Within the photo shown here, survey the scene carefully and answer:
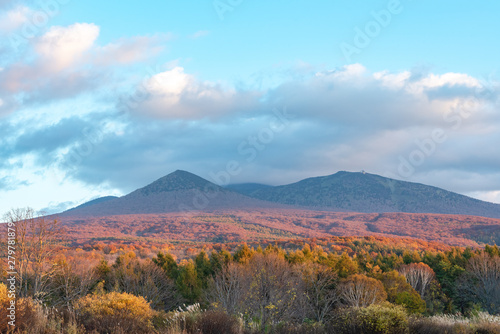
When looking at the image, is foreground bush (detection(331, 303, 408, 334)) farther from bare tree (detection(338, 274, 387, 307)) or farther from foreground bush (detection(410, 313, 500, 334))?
bare tree (detection(338, 274, 387, 307))

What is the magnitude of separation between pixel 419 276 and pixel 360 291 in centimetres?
2491

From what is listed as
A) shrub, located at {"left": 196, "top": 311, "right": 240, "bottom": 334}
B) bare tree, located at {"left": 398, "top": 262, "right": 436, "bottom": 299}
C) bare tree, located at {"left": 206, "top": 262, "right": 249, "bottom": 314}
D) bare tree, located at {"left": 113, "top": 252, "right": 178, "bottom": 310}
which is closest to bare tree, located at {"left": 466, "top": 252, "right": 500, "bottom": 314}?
bare tree, located at {"left": 398, "top": 262, "right": 436, "bottom": 299}

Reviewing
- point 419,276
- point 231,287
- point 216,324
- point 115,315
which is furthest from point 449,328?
point 419,276

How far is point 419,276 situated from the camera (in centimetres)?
5975

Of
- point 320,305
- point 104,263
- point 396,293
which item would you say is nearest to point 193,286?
point 104,263

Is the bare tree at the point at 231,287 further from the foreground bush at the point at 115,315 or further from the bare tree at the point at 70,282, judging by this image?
the foreground bush at the point at 115,315

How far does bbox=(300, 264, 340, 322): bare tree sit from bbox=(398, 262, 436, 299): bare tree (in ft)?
57.6

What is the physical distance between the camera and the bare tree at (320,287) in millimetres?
42188

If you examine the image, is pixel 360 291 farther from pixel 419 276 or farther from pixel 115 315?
pixel 115 315

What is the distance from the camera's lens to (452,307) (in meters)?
54.9

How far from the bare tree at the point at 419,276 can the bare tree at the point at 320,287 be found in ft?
57.6

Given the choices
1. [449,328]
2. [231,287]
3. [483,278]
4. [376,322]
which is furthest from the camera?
[483,278]

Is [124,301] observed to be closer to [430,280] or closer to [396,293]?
[396,293]

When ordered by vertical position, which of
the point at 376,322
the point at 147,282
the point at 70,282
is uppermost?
the point at 376,322
